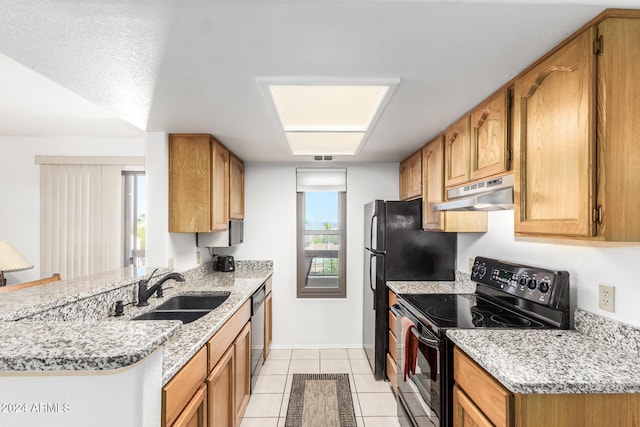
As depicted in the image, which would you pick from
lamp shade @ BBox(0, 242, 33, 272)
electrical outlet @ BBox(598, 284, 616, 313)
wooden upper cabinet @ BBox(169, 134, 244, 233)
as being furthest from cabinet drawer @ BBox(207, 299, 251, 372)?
lamp shade @ BBox(0, 242, 33, 272)

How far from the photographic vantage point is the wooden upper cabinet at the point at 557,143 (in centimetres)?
123

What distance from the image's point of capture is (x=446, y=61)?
1.48 m

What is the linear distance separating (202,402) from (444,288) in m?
2.05

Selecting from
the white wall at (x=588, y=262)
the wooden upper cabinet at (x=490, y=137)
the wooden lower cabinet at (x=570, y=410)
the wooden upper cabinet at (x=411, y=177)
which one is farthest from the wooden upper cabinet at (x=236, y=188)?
the wooden lower cabinet at (x=570, y=410)

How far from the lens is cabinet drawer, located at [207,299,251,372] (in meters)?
1.78

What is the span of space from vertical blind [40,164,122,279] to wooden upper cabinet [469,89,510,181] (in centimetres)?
366

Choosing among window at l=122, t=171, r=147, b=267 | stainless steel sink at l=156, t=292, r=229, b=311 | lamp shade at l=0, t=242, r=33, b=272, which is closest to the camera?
stainless steel sink at l=156, t=292, r=229, b=311

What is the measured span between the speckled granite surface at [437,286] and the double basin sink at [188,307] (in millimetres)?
1416

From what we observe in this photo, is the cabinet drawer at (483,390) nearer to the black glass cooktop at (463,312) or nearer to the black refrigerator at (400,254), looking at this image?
the black glass cooktop at (463,312)

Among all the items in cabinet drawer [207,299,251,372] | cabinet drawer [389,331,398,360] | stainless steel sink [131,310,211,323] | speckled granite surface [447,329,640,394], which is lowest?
cabinet drawer [389,331,398,360]

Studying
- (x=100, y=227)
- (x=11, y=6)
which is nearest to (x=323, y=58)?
(x=11, y=6)

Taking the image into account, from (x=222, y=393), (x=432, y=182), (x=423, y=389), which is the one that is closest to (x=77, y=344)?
(x=222, y=393)

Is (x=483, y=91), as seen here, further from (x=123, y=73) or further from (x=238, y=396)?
(x=238, y=396)

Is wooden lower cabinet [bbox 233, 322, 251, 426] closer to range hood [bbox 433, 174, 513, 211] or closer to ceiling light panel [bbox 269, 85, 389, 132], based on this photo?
ceiling light panel [bbox 269, 85, 389, 132]
